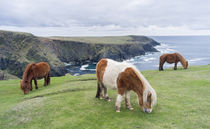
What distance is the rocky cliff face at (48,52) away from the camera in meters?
72.4

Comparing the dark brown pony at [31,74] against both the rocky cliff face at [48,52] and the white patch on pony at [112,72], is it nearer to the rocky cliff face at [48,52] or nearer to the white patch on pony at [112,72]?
the white patch on pony at [112,72]

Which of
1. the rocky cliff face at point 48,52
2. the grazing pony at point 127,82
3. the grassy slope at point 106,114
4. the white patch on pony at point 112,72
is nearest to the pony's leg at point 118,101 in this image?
the grazing pony at point 127,82

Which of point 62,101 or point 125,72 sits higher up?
point 125,72

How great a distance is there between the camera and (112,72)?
28.2 feet

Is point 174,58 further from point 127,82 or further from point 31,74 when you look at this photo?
point 31,74

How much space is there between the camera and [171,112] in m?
8.10

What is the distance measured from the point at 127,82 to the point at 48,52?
9354 cm

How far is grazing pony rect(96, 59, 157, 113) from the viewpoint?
7.45 meters

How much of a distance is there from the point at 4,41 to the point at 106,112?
3667 inches

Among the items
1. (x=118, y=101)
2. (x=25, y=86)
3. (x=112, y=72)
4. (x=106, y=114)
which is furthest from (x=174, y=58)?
(x=25, y=86)

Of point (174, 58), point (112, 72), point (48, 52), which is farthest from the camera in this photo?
point (48, 52)

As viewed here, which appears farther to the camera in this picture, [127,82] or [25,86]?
[25,86]

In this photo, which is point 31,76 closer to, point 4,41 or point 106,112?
point 106,112

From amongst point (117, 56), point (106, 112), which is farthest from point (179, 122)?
point (117, 56)
